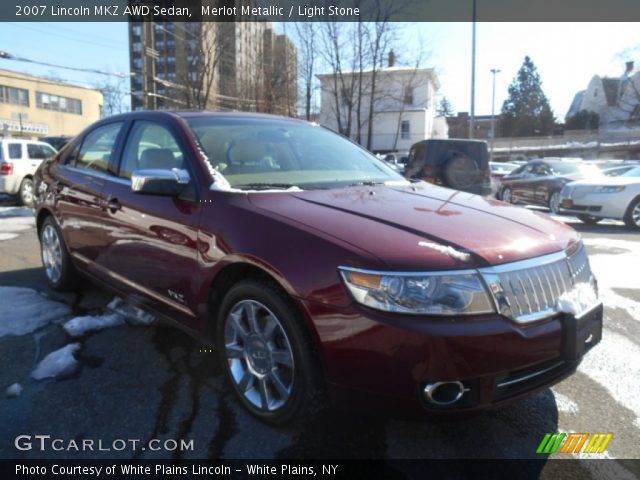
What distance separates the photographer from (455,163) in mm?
10477

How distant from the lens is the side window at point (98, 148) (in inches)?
153

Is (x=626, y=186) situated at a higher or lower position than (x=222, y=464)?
higher

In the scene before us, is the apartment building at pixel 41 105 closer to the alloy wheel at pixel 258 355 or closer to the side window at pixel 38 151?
the side window at pixel 38 151

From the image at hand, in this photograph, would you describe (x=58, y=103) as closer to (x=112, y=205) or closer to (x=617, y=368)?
(x=112, y=205)

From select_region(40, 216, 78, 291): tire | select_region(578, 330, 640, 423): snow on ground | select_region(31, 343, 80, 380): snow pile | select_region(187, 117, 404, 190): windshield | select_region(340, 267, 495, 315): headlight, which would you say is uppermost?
select_region(187, 117, 404, 190): windshield

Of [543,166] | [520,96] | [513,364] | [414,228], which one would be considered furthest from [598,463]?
[520,96]

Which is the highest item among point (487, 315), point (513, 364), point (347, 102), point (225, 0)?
point (225, 0)

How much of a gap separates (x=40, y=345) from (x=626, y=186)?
389 inches

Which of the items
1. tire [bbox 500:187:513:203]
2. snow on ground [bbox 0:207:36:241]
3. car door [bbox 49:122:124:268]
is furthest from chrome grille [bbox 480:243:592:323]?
tire [bbox 500:187:513:203]

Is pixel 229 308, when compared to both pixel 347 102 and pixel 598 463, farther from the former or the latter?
pixel 347 102

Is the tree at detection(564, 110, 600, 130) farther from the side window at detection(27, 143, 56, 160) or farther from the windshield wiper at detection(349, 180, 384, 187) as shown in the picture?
the windshield wiper at detection(349, 180, 384, 187)

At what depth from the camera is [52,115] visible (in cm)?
5419

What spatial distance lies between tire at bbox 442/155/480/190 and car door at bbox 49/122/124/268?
7.66 meters

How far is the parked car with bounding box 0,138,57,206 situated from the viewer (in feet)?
38.9
